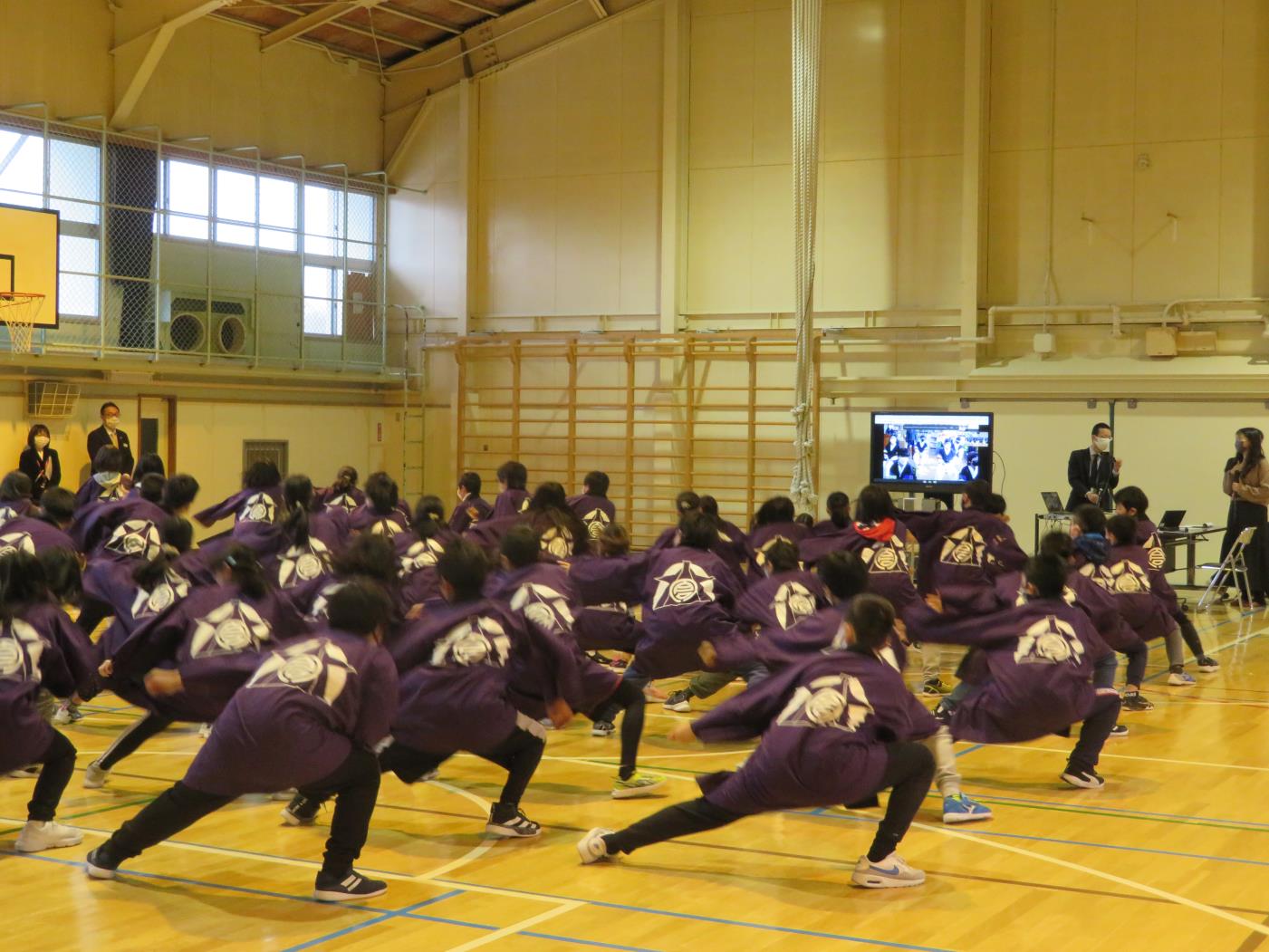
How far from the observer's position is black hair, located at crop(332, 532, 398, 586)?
6.18 meters

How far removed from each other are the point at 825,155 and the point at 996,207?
2.33 meters

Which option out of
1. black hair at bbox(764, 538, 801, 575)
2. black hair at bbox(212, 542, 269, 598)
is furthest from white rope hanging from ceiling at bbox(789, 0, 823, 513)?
black hair at bbox(212, 542, 269, 598)

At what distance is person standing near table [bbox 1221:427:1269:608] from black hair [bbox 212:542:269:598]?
10.8m

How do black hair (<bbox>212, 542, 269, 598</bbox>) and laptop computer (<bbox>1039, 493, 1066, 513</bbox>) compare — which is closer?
black hair (<bbox>212, 542, 269, 598</bbox>)

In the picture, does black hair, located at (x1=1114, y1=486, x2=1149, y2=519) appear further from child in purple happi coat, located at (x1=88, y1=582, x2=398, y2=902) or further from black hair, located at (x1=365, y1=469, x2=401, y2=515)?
child in purple happi coat, located at (x1=88, y1=582, x2=398, y2=902)

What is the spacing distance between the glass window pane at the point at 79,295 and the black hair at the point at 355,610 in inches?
513

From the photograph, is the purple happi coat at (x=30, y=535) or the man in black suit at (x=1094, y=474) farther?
the man in black suit at (x=1094, y=474)

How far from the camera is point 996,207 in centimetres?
1791

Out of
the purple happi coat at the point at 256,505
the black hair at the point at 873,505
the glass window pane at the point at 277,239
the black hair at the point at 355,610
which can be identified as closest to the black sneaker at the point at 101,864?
the black hair at the point at 355,610

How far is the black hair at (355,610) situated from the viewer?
16.6 ft

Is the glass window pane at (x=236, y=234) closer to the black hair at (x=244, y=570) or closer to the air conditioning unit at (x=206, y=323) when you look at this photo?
the air conditioning unit at (x=206, y=323)

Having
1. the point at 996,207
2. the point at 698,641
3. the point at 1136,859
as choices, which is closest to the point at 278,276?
the point at 996,207

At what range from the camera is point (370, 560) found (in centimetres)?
619

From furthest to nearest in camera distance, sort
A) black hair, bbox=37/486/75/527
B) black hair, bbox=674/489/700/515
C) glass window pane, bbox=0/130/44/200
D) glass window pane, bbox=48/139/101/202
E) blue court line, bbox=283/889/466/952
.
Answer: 1. glass window pane, bbox=48/139/101/202
2. glass window pane, bbox=0/130/44/200
3. black hair, bbox=674/489/700/515
4. black hair, bbox=37/486/75/527
5. blue court line, bbox=283/889/466/952
